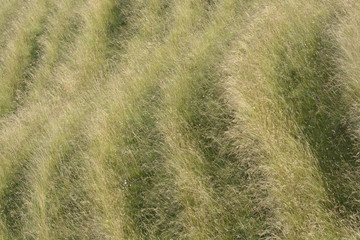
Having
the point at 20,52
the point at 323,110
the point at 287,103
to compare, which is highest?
the point at 20,52

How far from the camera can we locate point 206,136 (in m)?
5.21

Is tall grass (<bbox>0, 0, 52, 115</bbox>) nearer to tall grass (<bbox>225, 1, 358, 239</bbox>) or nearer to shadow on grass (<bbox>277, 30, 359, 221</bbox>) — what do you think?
tall grass (<bbox>225, 1, 358, 239</bbox>)

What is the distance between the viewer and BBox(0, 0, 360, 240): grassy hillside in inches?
162

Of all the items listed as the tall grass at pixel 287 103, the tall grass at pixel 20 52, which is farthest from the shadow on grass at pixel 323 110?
the tall grass at pixel 20 52

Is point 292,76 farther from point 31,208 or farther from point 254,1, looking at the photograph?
point 31,208

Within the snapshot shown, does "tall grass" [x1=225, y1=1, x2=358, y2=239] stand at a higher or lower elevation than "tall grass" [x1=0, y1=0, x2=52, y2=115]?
lower

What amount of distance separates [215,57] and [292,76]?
142cm

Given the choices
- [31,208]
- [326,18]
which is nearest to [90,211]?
[31,208]

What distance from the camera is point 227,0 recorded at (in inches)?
301

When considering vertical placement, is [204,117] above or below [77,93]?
below

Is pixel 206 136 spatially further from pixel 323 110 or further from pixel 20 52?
pixel 20 52

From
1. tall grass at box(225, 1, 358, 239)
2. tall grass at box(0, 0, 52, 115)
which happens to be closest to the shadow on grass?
tall grass at box(225, 1, 358, 239)

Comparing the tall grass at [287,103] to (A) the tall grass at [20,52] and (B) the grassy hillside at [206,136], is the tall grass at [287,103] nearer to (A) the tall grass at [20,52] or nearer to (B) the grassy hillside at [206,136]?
(B) the grassy hillside at [206,136]

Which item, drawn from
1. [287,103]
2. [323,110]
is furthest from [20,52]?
[323,110]
